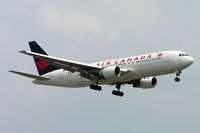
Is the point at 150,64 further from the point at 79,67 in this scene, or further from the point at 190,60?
the point at 79,67

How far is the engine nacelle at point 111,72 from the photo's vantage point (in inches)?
3834

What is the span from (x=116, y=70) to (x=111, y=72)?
26.5 inches

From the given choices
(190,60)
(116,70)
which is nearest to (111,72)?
(116,70)

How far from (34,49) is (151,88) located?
61.2 ft

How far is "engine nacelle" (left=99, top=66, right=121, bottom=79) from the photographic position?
319 ft

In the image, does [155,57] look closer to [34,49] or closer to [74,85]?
[74,85]

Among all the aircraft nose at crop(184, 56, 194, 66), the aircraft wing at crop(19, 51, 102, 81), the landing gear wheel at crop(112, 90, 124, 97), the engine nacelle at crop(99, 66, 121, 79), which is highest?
the aircraft nose at crop(184, 56, 194, 66)

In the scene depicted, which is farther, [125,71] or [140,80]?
[140,80]

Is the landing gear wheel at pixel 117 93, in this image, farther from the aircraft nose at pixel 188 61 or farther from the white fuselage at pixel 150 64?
the aircraft nose at pixel 188 61

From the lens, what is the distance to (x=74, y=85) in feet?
339

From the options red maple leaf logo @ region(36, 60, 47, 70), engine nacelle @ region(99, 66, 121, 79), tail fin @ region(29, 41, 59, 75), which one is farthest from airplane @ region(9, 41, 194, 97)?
red maple leaf logo @ region(36, 60, 47, 70)

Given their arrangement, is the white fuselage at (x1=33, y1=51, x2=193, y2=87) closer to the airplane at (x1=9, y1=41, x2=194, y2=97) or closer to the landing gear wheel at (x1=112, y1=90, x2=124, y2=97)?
the airplane at (x1=9, y1=41, x2=194, y2=97)

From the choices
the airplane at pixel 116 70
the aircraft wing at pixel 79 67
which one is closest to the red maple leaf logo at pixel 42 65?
the airplane at pixel 116 70

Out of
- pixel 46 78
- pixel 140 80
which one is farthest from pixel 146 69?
pixel 46 78
